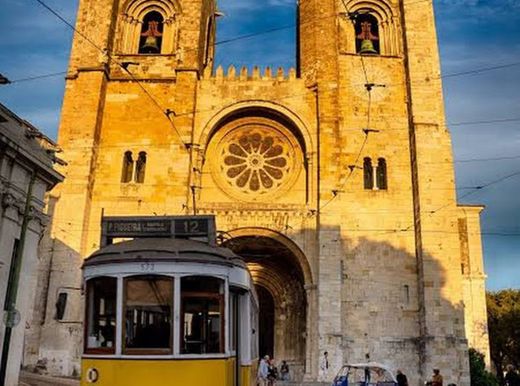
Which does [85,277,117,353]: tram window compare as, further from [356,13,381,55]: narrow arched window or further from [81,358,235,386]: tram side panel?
[356,13,381,55]: narrow arched window

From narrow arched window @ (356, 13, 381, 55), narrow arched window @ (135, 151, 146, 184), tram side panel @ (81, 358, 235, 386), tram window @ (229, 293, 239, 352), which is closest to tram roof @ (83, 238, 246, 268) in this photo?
tram window @ (229, 293, 239, 352)

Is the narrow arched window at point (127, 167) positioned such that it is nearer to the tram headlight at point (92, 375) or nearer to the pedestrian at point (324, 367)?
the pedestrian at point (324, 367)

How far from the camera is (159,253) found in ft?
19.4

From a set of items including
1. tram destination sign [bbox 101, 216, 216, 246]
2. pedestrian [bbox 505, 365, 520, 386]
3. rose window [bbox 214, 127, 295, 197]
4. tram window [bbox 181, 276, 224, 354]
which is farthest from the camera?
rose window [bbox 214, 127, 295, 197]

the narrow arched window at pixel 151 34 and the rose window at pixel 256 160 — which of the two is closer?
the rose window at pixel 256 160

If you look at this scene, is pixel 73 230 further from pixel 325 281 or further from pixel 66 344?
pixel 325 281

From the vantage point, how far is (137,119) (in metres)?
19.1

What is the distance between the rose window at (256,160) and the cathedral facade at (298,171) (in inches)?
2.0

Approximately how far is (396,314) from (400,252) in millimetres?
1942

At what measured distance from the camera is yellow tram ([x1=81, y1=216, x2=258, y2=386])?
5.53m

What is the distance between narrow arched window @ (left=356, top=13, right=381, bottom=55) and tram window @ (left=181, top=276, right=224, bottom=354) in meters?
16.1

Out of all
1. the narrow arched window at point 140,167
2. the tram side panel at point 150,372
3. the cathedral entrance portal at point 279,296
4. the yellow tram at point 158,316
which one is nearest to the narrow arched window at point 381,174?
the cathedral entrance portal at point 279,296

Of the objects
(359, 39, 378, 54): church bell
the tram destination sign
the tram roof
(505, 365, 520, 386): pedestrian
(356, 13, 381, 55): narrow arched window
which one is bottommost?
(505, 365, 520, 386): pedestrian

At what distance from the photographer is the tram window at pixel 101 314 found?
5773 millimetres
